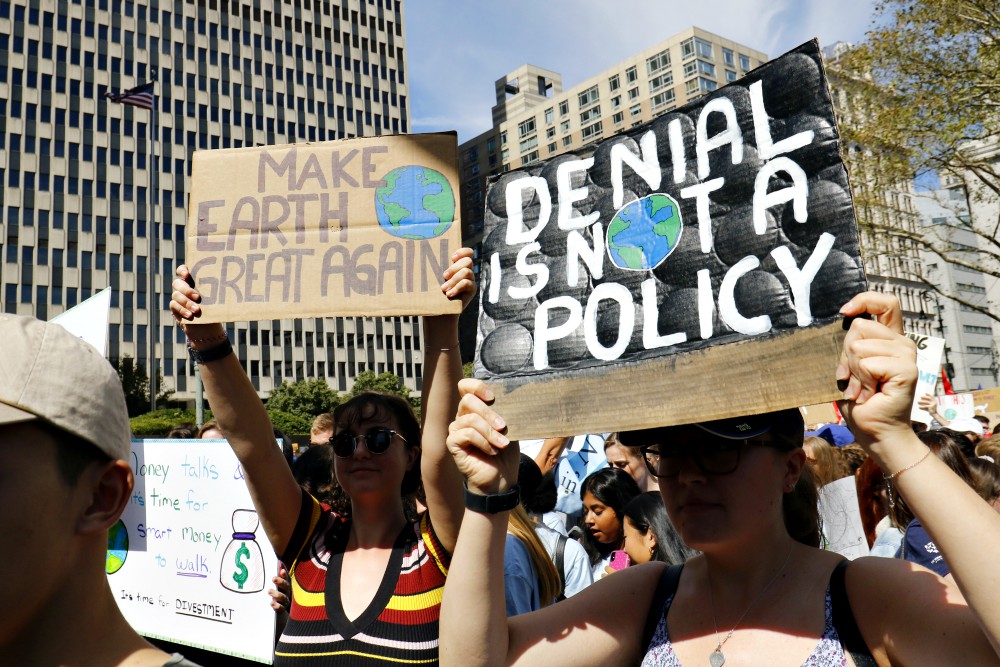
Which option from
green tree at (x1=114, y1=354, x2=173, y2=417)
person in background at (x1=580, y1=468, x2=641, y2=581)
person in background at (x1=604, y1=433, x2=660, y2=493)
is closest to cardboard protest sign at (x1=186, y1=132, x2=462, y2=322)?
person in background at (x1=580, y1=468, x2=641, y2=581)

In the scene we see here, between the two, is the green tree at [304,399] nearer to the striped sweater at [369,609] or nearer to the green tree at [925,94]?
the green tree at [925,94]

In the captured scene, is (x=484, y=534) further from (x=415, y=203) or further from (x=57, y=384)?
(x=415, y=203)

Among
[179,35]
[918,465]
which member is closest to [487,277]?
[918,465]

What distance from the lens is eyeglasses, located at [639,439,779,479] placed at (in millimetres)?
1615

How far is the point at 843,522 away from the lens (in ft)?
13.3

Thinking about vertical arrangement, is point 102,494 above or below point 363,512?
above

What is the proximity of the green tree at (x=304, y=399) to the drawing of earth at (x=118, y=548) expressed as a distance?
53602mm

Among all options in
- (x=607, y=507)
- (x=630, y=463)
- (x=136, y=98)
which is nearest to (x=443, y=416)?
(x=607, y=507)

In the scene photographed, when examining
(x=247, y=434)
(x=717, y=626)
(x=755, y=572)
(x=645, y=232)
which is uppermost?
(x=645, y=232)

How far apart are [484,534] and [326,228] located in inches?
47.0

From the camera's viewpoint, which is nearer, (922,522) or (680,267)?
(922,522)

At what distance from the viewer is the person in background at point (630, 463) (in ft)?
16.4

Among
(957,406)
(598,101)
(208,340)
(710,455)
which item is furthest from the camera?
(598,101)

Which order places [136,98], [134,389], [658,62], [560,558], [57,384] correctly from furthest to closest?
[658,62] → [134,389] → [136,98] → [560,558] → [57,384]
